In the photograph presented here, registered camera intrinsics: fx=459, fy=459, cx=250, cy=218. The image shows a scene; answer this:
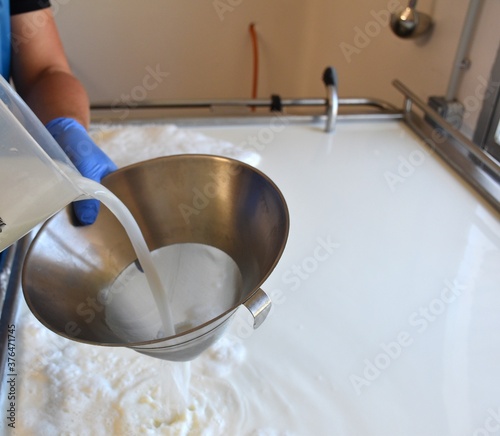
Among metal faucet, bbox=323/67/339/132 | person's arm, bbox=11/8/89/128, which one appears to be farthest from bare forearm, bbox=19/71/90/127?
metal faucet, bbox=323/67/339/132

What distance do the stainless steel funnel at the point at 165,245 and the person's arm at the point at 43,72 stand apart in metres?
0.28


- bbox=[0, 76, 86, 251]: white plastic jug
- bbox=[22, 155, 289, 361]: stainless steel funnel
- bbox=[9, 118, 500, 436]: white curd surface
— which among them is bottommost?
bbox=[9, 118, 500, 436]: white curd surface

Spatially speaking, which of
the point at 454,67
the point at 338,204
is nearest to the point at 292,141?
the point at 338,204

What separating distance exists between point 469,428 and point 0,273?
0.54 m

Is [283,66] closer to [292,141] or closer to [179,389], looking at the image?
[292,141]

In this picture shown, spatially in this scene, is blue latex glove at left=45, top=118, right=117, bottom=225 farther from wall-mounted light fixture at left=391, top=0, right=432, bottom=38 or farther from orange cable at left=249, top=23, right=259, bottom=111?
orange cable at left=249, top=23, right=259, bottom=111

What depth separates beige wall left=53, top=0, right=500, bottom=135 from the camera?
1129 millimetres

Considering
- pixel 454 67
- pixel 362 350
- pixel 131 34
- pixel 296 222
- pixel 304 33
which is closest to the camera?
pixel 362 350

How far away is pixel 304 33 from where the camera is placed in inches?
55.3

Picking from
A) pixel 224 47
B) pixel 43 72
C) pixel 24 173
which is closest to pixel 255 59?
pixel 224 47

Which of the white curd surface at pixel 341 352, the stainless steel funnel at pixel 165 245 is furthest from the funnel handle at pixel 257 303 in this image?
the white curd surface at pixel 341 352

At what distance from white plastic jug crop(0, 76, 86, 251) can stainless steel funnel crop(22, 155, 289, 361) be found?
0.05 meters

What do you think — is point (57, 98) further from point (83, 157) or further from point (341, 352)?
point (341, 352)

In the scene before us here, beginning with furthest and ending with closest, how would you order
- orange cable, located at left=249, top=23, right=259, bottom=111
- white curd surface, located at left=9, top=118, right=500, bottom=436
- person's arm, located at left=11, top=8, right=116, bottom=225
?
orange cable, located at left=249, top=23, right=259, bottom=111 < person's arm, located at left=11, top=8, right=116, bottom=225 < white curd surface, located at left=9, top=118, right=500, bottom=436
